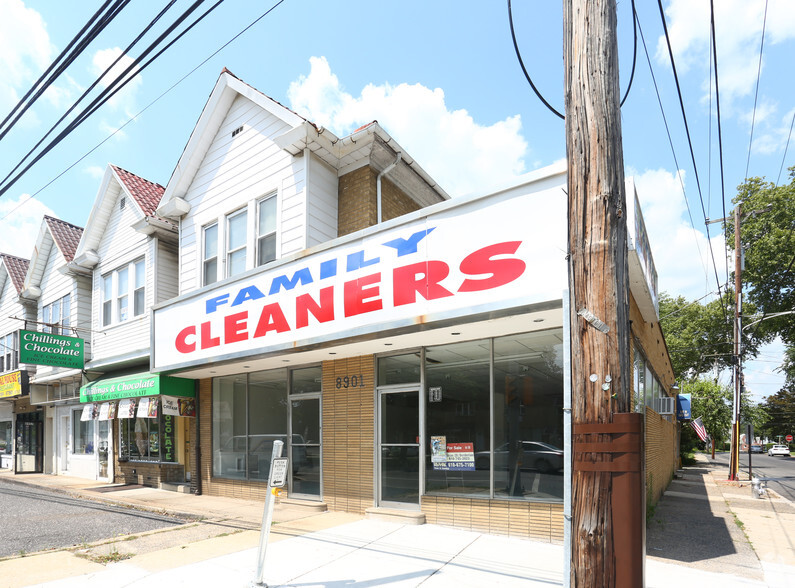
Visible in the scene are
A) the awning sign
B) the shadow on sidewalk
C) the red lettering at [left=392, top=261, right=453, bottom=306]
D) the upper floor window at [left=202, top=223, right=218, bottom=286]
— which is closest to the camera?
the red lettering at [left=392, top=261, right=453, bottom=306]

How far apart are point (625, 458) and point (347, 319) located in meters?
6.17

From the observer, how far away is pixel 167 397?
44.7ft

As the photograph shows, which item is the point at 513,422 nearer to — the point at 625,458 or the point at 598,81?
the point at 625,458

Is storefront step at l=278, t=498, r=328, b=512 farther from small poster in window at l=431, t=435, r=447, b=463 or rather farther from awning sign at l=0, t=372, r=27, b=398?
awning sign at l=0, t=372, r=27, b=398

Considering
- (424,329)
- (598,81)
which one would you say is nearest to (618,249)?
(598,81)

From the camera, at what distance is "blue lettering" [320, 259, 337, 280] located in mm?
9250

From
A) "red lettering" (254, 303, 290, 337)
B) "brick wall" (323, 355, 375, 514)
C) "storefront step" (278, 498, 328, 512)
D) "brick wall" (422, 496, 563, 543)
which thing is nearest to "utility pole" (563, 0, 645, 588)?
"brick wall" (422, 496, 563, 543)

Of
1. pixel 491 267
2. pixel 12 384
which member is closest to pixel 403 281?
pixel 491 267

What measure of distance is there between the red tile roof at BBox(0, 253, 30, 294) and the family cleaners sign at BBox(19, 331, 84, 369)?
27.0 feet

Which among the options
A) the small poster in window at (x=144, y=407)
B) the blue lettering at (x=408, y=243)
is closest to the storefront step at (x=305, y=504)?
the small poster in window at (x=144, y=407)

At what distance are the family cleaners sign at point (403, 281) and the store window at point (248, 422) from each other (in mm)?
1699

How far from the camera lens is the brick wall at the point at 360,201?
11789 millimetres

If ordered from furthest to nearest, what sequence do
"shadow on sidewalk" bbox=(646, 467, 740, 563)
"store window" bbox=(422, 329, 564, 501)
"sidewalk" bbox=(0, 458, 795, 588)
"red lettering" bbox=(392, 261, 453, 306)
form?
"store window" bbox=(422, 329, 564, 501) → "shadow on sidewalk" bbox=(646, 467, 740, 563) → "red lettering" bbox=(392, 261, 453, 306) → "sidewalk" bbox=(0, 458, 795, 588)

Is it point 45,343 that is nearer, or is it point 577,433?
point 577,433
